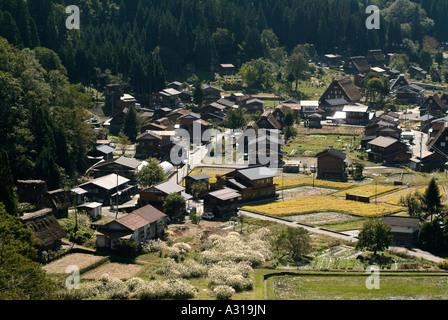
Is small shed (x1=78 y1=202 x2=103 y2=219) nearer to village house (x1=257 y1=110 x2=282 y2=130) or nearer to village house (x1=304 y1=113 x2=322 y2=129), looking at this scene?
village house (x1=257 y1=110 x2=282 y2=130)

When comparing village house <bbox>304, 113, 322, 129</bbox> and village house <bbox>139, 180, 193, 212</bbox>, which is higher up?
village house <bbox>139, 180, 193, 212</bbox>

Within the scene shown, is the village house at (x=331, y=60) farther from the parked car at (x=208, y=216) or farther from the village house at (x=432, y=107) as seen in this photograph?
the parked car at (x=208, y=216)

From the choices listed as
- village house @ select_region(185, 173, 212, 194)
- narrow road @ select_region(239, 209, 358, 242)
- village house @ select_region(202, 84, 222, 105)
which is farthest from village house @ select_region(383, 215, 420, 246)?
village house @ select_region(202, 84, 222, 105)

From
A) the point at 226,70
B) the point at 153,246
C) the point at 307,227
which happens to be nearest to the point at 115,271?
the point at 153,246

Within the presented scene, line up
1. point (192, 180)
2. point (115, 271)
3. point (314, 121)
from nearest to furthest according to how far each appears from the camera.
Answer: point (115, 271), point (192, 180), point (314, 121)

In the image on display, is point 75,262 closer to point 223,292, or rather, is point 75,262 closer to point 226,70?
point 223,292

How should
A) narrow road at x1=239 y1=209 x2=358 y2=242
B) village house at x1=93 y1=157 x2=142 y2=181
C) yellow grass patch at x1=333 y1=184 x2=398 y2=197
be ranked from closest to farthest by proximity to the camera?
narrow road at x1=239 y1=209 x2=358 y2=242 → yellow grass patch at x1=333 y1=184 x2=398 y2=197 → village house at x1=93 y1=157 x2=142 y2=181

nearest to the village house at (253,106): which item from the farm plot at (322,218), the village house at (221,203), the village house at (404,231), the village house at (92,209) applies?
the village house at (221,203)
